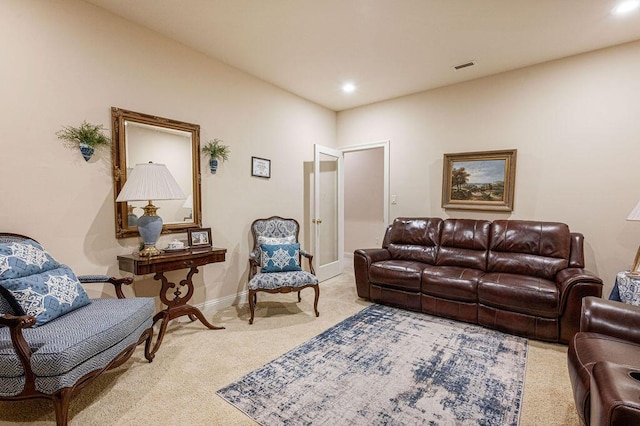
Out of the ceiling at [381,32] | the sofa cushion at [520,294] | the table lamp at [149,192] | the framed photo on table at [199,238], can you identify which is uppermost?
the ceiling at [381,32]

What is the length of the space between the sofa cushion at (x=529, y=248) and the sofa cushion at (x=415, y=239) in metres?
0.63

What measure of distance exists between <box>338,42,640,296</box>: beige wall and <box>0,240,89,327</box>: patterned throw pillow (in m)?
3.93

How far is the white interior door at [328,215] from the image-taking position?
4477 millimetres

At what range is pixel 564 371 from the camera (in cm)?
219

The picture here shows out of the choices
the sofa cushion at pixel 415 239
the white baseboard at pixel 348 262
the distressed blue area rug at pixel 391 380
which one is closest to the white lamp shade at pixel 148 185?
the distressed blue area rug at pixel 391 380

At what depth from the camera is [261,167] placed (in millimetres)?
3848

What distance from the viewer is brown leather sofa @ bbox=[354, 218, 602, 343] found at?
2.59m

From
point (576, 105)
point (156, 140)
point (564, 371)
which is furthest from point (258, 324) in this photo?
point (576, 105)

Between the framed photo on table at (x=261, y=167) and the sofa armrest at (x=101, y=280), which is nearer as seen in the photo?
the sofa armrest at (x=101, y=280)

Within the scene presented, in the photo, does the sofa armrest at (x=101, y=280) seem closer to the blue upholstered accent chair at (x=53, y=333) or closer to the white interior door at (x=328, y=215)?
the blue upholstered accent chair at (x=53, y=333)

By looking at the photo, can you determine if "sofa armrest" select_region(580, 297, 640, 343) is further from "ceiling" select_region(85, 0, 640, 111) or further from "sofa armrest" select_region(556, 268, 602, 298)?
"ceiling" select_region(85, 0, 640, 111)

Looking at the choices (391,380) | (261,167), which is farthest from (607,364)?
(261,167)

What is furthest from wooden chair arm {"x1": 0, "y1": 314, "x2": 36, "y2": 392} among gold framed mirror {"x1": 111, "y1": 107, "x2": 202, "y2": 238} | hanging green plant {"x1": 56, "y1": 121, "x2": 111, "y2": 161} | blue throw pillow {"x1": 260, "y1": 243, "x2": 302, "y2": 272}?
blue throw pillow {"x1": 260, "y1": 243, "x2": 302, "y2": 272}

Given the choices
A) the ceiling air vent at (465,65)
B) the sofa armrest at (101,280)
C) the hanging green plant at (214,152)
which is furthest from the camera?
the ceiling air vent at (465,65)
